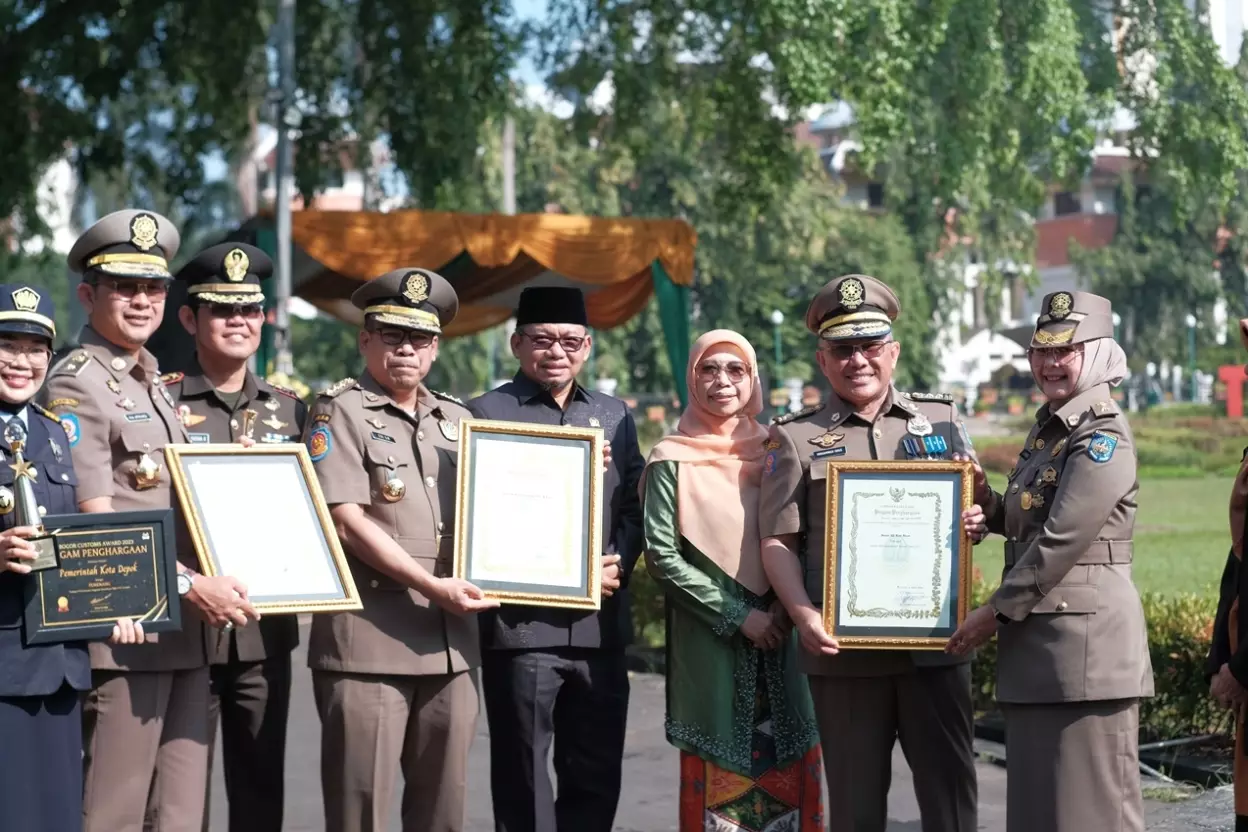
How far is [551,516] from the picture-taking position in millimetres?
5332

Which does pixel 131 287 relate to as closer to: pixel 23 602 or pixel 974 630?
pixel 23 602

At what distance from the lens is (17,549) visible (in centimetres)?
432

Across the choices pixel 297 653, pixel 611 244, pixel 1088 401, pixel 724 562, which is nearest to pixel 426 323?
pixel 724 562

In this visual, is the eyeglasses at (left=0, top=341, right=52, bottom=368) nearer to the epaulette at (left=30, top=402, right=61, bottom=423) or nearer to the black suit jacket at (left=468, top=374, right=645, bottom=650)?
the epaulette at (left=30, top=402, right=61, bottom=423)

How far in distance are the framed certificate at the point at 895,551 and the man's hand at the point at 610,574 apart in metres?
0.77

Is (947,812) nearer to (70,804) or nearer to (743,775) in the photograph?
(743,775)

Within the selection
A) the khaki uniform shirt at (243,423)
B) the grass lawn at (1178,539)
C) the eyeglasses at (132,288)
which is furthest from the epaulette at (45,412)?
the grass lawn at (1178,539)

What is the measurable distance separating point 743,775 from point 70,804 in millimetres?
2033

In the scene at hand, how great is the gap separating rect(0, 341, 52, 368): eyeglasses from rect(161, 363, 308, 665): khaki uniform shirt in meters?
0.82

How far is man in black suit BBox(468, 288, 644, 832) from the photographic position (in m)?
5.46

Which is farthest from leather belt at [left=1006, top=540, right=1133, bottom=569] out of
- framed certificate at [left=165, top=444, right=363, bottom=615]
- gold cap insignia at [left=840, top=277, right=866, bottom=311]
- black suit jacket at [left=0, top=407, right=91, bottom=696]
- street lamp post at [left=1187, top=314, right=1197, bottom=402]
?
street lamp post at [left=1187, top=314, right=1197, bottom=402]

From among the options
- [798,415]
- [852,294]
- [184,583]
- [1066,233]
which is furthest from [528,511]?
[1066,233]

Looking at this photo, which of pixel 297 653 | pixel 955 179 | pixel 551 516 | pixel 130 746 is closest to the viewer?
pixel 130 746

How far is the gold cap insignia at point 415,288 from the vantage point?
534 centimetres
